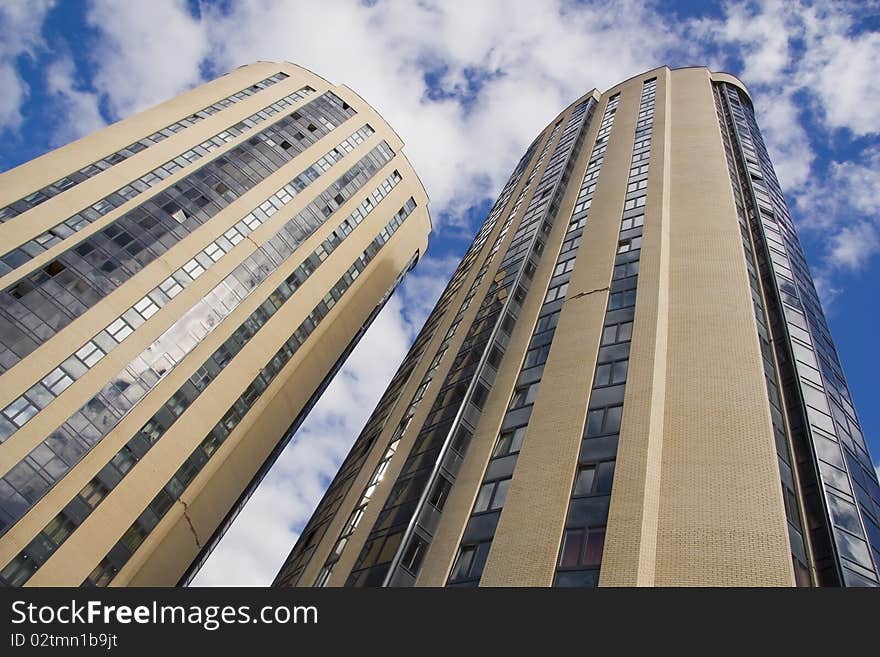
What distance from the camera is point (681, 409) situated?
26.7 metres

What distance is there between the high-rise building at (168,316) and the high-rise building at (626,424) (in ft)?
36.2

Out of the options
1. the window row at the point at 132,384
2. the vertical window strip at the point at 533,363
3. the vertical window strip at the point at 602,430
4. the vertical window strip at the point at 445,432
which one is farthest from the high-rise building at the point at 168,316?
the vertical window strip at the point at 602,430

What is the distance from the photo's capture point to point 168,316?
45156 millimetres

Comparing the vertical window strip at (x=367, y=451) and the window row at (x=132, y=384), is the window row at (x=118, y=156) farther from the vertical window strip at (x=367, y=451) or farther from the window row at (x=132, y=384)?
the vertical window strip at (x=367, y=451)

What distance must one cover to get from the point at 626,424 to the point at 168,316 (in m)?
31.9

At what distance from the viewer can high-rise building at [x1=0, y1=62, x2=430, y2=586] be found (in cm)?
3706

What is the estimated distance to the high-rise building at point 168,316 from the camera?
37062 mm

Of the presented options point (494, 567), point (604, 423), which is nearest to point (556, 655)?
point (494, 567)

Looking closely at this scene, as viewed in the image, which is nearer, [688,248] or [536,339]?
[536,339]

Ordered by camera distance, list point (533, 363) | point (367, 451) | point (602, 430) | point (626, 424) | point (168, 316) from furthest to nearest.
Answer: point (168, 316) → point (367, 451) → point (533, 363) → point (602, 430) → point (626, 424)

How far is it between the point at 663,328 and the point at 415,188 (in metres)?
53.8

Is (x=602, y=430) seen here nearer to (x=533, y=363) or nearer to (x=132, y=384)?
(x=533, y=363)

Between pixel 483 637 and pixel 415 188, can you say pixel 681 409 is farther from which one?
pixel 415 188

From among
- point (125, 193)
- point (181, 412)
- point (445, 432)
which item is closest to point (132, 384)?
point (181, 412)
